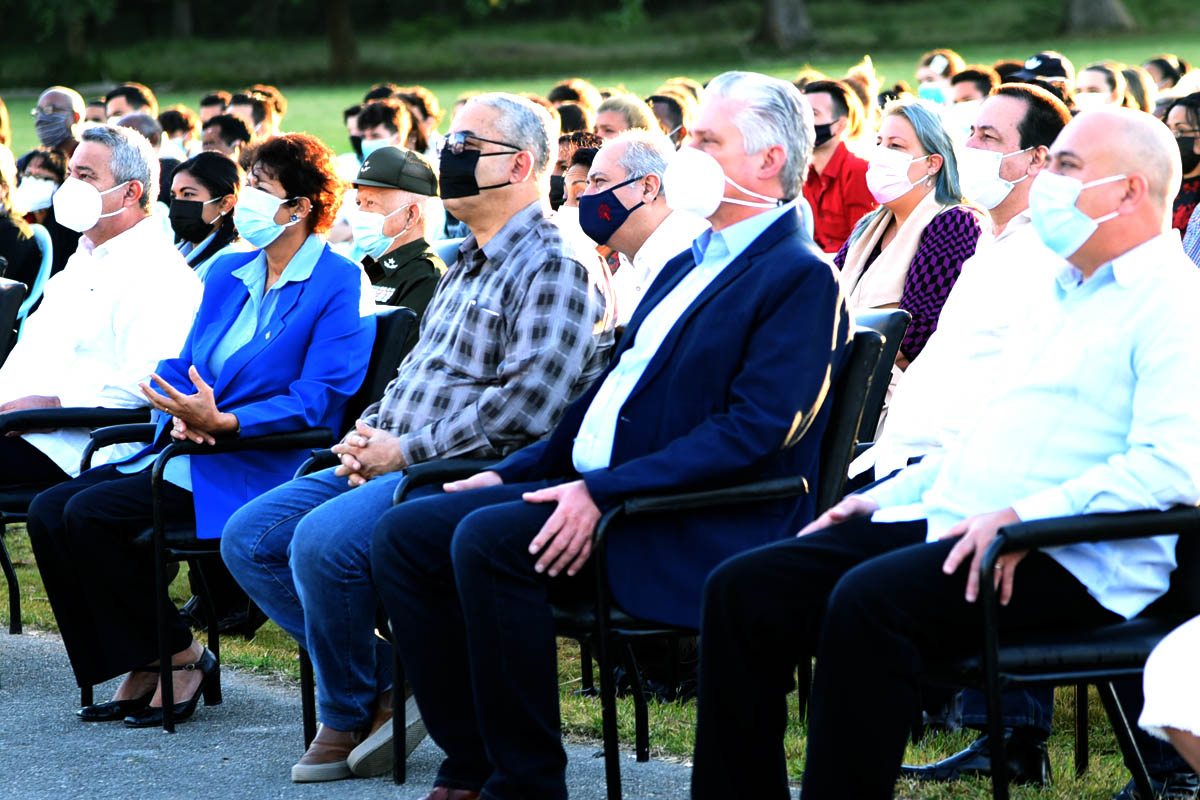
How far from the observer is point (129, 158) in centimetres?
594

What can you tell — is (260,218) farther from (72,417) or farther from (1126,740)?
(1126,740)

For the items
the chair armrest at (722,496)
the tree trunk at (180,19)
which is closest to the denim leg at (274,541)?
the chair armrest at (722,496)

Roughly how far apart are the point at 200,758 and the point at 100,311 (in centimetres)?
185

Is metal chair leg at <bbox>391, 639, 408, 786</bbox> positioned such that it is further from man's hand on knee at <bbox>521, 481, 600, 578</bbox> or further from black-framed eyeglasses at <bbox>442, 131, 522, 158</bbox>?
black-framed eyeglasses at <bbox>442, 131, 522, 158</bbox>

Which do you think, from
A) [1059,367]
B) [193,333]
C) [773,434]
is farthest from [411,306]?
[1059,367]

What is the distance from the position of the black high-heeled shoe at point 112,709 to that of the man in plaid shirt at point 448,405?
695 millimetres

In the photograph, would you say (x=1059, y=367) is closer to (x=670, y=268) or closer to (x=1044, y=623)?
(x=1044, y=623)

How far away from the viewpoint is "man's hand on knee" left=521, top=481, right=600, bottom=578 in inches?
142

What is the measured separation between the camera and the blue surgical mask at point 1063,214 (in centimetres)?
333

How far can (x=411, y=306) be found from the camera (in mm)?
6090

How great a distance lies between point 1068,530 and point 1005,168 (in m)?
1.84

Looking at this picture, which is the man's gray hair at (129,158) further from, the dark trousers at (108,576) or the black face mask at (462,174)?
the black face mask at (462,174)

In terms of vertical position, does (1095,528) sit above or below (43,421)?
above

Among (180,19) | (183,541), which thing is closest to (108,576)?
(183,541)
